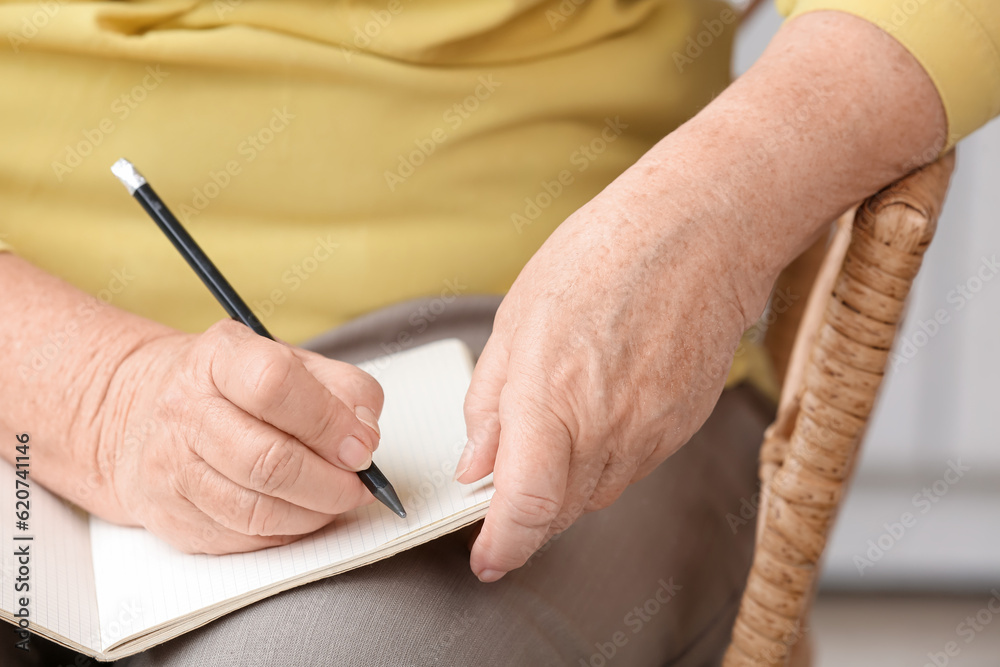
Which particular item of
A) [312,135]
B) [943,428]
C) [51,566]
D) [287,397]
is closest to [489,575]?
[287,397]

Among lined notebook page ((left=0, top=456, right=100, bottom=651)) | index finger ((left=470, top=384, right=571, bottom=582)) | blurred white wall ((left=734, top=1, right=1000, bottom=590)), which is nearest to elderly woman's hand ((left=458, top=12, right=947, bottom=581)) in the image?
index finger ((left=470, top=384, right=571, bottom=582))

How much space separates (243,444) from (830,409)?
1.63 ft

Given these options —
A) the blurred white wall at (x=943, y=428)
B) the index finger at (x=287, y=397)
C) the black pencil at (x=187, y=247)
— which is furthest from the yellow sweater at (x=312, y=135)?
the blurred white wall at (x=943, y=428)

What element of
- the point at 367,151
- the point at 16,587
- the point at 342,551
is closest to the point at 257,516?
the point at 342,551

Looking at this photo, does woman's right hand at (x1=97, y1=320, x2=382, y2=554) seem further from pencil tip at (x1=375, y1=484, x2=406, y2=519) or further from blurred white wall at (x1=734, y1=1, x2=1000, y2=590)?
blurred white wall at (x1=734, y1=1, x2=1000, y2=590)

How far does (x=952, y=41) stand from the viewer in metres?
0.67

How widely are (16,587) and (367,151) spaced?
0.49m

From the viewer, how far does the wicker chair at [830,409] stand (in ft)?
2.19

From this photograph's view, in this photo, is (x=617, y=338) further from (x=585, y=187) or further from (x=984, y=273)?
(x=984, y=273)

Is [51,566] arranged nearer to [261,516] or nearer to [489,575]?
[261,516]

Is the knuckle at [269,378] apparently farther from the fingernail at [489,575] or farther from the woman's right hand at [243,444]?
the fingernail at [489,575]

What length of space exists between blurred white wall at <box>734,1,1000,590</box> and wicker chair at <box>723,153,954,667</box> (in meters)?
0.97

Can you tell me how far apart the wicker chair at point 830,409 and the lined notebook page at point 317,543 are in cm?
31

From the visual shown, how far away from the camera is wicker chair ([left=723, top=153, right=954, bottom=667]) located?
67 cm
